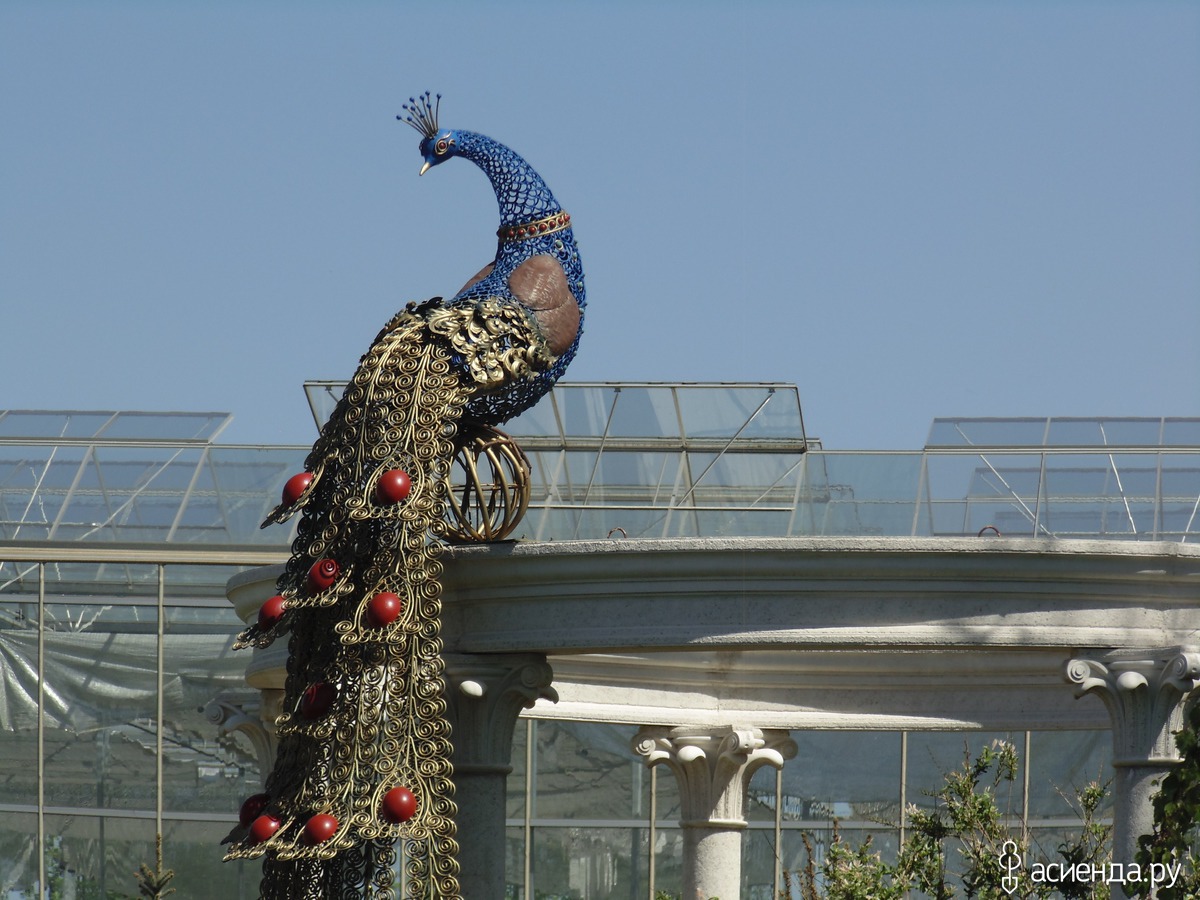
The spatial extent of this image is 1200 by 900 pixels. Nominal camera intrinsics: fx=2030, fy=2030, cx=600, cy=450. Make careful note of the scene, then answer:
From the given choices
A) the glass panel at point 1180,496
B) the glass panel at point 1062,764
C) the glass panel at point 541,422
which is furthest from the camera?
the glass panel at point 541,422

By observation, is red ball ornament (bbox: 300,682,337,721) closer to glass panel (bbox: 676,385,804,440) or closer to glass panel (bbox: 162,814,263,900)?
glass panel (bbox: 162,814,263,900)

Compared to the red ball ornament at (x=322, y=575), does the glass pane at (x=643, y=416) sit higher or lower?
higher

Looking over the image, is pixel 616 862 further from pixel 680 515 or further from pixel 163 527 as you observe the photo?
pixel 163 527

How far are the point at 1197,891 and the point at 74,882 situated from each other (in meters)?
18.4

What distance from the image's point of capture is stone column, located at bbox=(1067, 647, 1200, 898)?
48.1 ft

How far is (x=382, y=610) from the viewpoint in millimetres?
13703

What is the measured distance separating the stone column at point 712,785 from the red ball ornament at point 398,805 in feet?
28.3

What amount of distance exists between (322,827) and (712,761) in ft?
29.6

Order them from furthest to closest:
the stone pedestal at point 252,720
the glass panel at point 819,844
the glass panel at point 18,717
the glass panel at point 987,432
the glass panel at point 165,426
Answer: the glass panel at point 165,426 < the glass panel at point 987,432 < the glass panel at point 819,844 < the glass panel at point 18,717 < the stone pedestal at point 252,720

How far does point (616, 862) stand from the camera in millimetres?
29188

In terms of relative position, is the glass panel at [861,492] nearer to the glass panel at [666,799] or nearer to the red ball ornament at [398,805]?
the glass panel at [666,799]

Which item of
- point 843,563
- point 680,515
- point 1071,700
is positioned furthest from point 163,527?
point 843,563

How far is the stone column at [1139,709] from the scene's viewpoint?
14.6 m

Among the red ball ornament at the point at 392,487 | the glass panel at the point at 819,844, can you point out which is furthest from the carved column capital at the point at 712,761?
the red ball ornament at the point at 392,487
